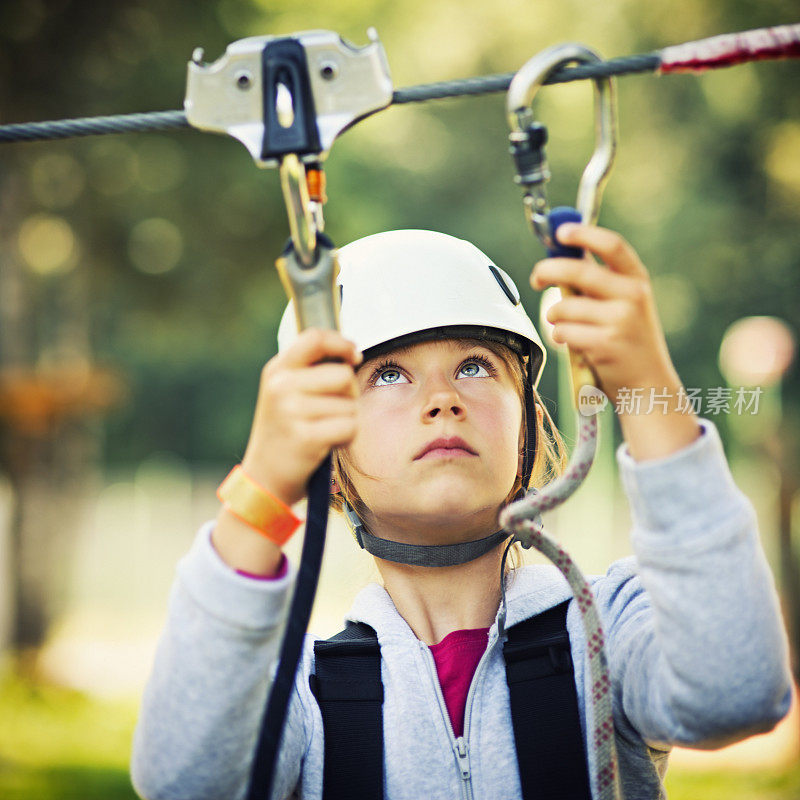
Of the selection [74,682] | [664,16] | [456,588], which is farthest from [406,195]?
[456,588]

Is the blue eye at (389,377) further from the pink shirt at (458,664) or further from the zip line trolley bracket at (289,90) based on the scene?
the zip line trolley bracket at (289,90)

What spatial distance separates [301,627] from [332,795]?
0.76 meters

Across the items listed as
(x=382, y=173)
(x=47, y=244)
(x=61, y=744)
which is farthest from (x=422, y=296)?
(x=382, y=173)

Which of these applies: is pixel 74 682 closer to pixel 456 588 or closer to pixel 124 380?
pixel 124 380

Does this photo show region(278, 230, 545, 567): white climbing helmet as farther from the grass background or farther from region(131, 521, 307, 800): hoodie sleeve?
the grass background

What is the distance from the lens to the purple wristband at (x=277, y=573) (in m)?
1.56

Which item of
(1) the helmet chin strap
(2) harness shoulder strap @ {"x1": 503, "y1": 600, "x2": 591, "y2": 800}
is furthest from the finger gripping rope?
(1) the helmet chin strap

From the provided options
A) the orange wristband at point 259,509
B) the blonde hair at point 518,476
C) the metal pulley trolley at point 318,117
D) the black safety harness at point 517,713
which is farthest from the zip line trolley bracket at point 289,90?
the black safety harness at point 517,713

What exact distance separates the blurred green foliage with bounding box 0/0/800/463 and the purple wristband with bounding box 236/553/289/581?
26.3 feet

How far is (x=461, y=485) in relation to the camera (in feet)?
7.04

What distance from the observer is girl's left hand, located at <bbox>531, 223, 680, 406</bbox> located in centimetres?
139

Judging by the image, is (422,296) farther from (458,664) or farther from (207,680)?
(207,680)

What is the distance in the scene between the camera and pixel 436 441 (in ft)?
7.11

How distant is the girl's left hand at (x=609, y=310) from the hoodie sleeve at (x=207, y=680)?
0.63 m
